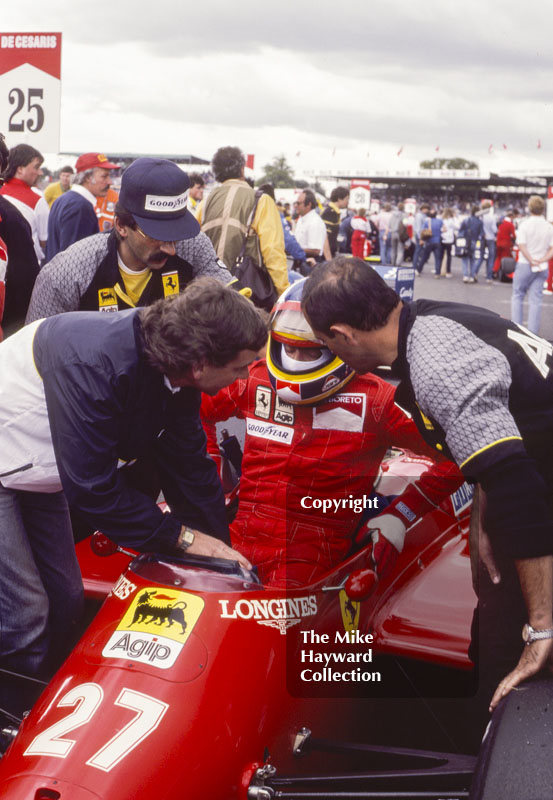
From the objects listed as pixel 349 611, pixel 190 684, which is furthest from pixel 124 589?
pixel 349 611

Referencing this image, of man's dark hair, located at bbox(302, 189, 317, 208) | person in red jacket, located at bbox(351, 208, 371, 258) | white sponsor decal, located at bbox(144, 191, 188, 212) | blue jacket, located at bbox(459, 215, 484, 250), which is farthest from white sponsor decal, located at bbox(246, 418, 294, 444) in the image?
blue jacket, located at bbox(459, 215, 484, 250)

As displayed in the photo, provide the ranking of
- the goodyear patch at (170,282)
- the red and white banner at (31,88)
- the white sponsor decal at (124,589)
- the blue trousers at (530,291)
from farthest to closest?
the blue trousers at (530,291) → the red and white banner at (31,88) → the goodyear patch at (170,282) → the white sponsor decal at (124,589)

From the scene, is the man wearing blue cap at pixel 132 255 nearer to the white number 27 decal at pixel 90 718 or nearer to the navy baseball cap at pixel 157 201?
the navy baseball cap at pixel 157 201

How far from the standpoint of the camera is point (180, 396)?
2727 millimetres

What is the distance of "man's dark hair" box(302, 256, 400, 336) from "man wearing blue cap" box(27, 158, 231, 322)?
1.05 metres

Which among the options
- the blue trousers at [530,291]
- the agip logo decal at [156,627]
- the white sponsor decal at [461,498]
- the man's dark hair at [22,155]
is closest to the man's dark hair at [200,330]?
the agip logo decal at [156,627]

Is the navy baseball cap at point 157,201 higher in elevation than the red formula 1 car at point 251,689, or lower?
higher

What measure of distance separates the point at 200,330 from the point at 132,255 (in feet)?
4.00

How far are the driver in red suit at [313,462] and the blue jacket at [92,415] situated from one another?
0.50 meters

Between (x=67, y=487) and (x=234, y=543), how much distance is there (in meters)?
0.97

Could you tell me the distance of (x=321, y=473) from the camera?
10.5 feet

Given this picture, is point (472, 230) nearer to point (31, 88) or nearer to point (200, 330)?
point (31, 88)

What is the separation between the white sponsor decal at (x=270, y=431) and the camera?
10.7 feet

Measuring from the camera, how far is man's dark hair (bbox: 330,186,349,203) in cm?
1319
